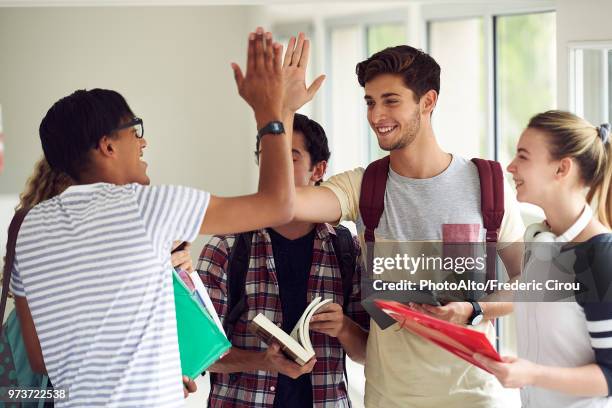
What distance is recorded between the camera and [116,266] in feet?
5.54

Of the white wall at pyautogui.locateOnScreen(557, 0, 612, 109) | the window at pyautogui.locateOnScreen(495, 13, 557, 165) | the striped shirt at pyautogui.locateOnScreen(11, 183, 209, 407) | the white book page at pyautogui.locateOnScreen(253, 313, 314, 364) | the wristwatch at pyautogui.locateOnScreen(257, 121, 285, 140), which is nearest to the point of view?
the striped shirt at pyautogui.locateOnScreen(11, 183, 209, 407)

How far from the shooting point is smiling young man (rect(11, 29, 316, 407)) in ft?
5.52

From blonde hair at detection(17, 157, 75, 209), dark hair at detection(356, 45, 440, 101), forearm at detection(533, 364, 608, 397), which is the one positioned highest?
dark hair at detection(356, 45, 440, 101)

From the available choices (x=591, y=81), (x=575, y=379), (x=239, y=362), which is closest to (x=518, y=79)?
(x=591, y=81)

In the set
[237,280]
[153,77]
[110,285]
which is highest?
[153,77]

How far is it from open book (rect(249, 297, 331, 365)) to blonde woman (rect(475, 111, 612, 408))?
447 mm

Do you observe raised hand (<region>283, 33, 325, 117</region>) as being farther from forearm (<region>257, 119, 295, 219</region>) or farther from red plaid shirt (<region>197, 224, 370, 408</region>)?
red plaid shirt (<region>197, 224, 370, 408</region>)

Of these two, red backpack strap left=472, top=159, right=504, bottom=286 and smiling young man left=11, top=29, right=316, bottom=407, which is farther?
red backpack strap left=472, top=159, right=504, bottom=286

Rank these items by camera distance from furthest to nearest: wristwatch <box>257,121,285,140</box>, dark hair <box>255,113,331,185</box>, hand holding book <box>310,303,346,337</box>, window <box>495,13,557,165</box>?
window <box>495,13,557,165</box>
dark hair <box>255,113,331,185</box>
hand holding book <box>310,303,346,337</box>
wristwatch <box>257,121,285,140</box>

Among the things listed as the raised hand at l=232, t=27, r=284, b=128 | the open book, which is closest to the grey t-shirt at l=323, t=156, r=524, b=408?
the open book

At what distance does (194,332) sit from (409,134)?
0.80 meters

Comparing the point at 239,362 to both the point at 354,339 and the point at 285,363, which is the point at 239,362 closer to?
the point at 285,363

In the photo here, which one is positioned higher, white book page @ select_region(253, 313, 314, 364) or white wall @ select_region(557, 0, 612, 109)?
white wall @ select_region(557, 0, 612, 109)

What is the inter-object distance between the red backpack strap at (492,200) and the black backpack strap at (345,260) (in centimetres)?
39
